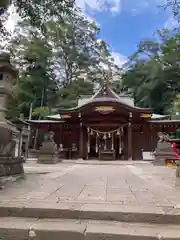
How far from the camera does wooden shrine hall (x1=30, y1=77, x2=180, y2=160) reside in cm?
1232

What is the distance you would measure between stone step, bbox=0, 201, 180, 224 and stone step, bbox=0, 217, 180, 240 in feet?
0.21

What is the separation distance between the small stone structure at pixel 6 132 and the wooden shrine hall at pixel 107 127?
7993mm

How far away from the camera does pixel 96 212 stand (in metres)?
2.13

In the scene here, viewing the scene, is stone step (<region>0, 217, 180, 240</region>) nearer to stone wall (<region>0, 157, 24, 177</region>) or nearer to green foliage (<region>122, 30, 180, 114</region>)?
stone wall (<region>0, 157, 24, 177</region>)

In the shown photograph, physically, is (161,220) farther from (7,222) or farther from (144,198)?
(7,222)

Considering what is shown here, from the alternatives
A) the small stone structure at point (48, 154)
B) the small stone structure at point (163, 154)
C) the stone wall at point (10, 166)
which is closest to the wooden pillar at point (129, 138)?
the small stone structure at point (163, 154)

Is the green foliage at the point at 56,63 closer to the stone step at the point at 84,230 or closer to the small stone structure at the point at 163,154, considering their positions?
the small stone structure at the point at 163,154

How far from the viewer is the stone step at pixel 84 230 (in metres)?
1.79

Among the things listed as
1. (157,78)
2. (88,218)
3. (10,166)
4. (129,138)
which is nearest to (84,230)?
(88,218)

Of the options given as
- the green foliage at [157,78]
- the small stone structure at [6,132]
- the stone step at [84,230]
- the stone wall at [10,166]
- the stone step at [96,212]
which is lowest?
the stone step at [84,230]

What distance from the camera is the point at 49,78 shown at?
24.1 meters

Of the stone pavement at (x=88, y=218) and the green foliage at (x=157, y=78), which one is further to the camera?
the green foliage at (x=157, y=78)

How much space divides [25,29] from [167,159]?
2098cm

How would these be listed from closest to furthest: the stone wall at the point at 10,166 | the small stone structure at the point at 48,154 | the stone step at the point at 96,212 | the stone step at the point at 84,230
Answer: the stone step at the point at 84,230
the stone step at the point at 96,212
the stone wall at the point at 10,166
the small stone structure at the point at 48,154
